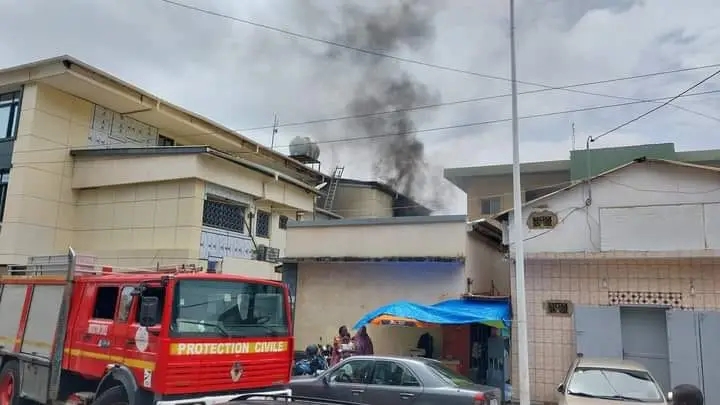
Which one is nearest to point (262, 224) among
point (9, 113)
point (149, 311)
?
point (9, 113)

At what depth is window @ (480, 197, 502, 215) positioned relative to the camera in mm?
26625

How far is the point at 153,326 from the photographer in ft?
23.3

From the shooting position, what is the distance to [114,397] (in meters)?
7.39

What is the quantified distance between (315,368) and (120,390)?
591cm

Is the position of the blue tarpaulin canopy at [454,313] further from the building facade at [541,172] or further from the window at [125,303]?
the building facade at [541,172]

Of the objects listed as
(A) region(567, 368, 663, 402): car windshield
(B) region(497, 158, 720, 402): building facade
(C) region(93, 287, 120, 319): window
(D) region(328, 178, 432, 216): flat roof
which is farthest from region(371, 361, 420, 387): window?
(D) region(328, 178, 432, 216): flat roof

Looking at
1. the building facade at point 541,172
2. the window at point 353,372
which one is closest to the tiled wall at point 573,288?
the window at point 353,372

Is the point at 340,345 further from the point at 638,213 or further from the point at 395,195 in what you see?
the point at 395,195

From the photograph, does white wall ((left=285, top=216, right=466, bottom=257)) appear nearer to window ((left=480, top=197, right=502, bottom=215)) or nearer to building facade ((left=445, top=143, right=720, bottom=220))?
building facade ((left=445, top=143, right=720, bottom=220))

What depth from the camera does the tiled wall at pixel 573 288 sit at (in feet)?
36.9

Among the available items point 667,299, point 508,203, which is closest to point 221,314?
point 667,299

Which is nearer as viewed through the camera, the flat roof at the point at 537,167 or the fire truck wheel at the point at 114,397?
the fire truck wheel at the point at 114,397

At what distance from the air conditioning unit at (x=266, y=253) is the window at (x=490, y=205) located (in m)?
11.4

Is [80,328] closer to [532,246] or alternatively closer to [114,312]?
[114,312]
